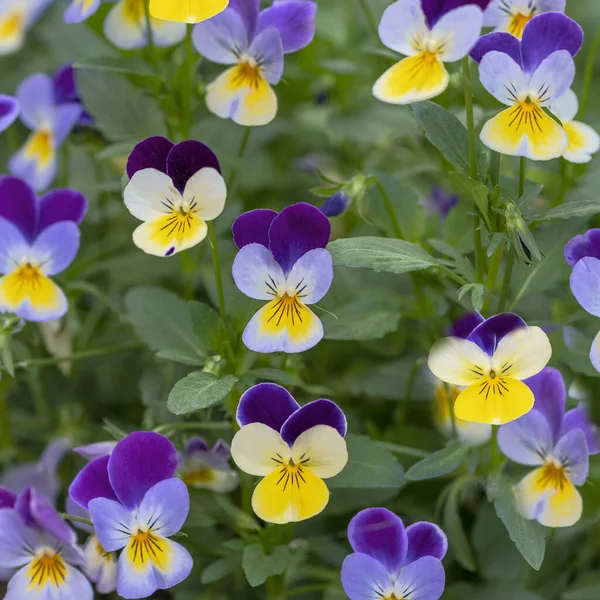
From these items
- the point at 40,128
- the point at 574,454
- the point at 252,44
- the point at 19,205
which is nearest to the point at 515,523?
the point at 574,454

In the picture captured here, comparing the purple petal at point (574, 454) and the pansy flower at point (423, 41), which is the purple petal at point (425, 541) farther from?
the pansy flower at point (423, 41)

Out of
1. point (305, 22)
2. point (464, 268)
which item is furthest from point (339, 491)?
point (305, 22)

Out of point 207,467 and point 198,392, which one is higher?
point 198,392

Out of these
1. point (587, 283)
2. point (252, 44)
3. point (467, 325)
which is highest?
point (252, 44)

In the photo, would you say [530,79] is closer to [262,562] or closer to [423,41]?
[423,41]

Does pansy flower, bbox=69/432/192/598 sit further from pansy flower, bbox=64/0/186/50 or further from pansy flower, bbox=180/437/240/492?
pansy flower, bbox=64/0/186/50
